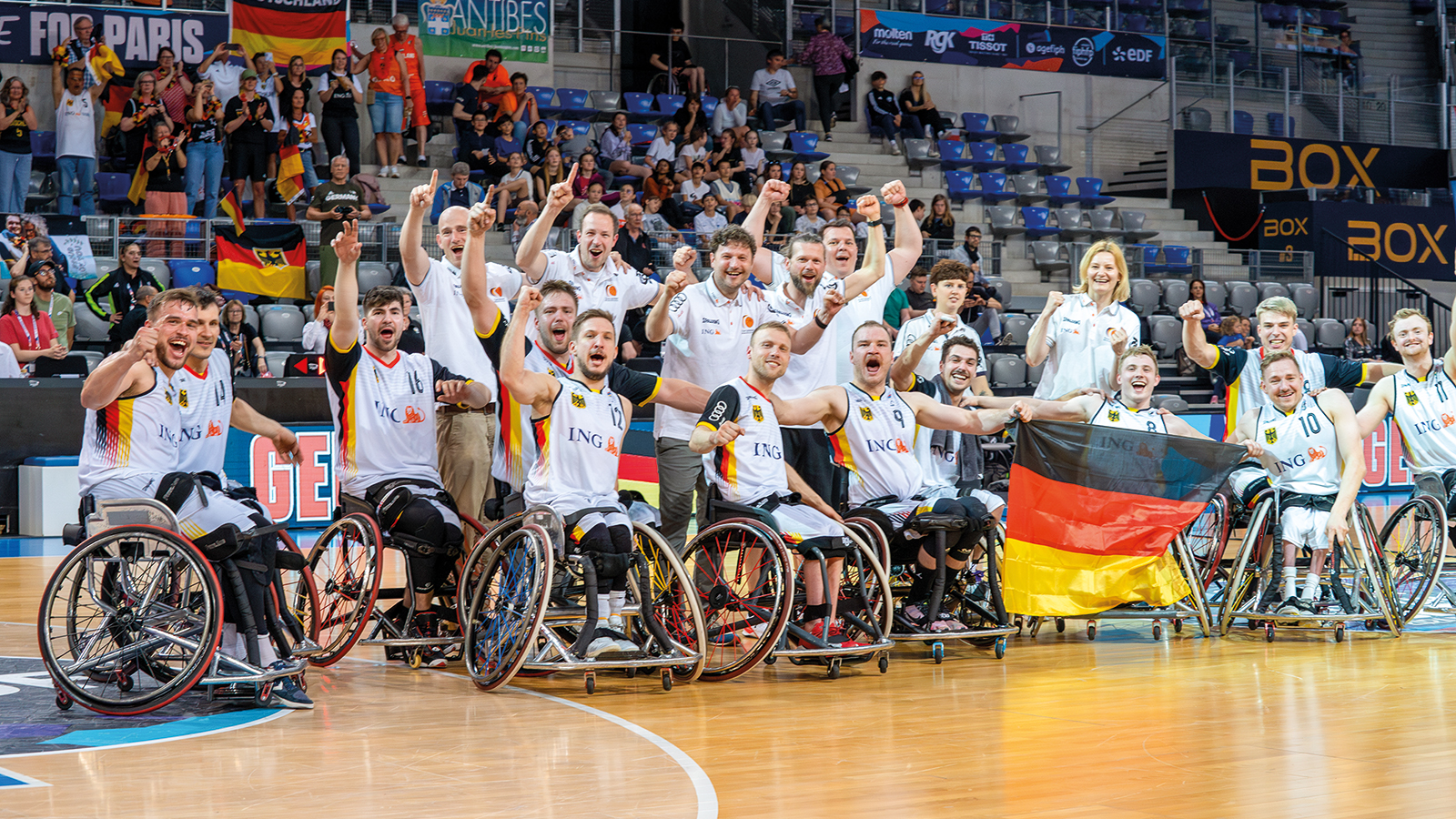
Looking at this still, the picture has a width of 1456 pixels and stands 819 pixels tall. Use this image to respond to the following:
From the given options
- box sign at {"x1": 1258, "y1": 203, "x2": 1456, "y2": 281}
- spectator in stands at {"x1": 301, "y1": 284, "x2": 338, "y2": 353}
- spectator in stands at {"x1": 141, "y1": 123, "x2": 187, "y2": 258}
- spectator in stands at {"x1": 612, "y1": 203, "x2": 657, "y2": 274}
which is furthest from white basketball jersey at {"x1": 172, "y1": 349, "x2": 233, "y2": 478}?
box sign at {"x1": 1258, "y1": 203, "x2": 1456, "y2": 281}

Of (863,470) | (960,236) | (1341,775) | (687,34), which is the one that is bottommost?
(1341,775)

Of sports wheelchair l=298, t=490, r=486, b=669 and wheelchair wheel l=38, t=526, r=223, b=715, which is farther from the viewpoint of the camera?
sports wheelchair l=298, t=490, r=486, b=669

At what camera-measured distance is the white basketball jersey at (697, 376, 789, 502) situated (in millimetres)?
6383

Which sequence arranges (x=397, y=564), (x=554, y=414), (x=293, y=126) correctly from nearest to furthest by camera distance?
(x=554, y=414)
(x=397, y=564)
(x=293, y=126)

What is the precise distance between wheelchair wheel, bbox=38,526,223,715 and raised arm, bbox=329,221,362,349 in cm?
137

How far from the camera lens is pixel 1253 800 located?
13.6 feet

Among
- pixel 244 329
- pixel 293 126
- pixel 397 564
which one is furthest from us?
pixel 293 126

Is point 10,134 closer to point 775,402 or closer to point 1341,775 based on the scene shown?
point 775,402

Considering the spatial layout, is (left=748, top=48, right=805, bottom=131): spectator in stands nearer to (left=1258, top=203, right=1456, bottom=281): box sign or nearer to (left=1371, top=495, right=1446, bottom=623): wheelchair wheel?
(left=1258, top=203, right=1456, bottom=281): box sign

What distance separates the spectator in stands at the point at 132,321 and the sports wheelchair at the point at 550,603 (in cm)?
585

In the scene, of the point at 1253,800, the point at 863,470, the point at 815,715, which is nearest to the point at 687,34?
the point at 863,470

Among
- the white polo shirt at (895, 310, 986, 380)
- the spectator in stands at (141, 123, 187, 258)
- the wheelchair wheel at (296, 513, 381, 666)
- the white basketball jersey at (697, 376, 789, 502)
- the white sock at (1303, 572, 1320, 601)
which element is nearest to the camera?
the wheelchair wheel at (296, 513, 381, 666)

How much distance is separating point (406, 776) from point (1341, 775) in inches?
115

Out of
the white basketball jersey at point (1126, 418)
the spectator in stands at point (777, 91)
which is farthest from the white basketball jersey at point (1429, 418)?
the spectator in stands at point (777, 91)
